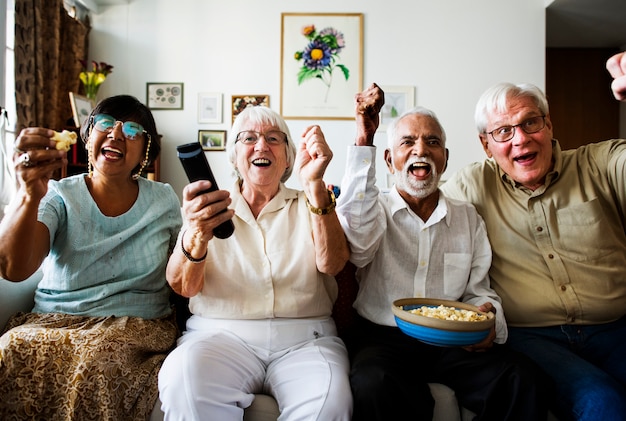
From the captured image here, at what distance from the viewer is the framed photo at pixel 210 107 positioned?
4.39m

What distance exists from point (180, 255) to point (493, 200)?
3.84 ft

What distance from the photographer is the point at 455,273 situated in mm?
1412

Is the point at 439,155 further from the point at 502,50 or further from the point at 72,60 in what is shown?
the point at 72,60

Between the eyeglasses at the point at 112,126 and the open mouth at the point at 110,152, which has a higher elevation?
the eyeglasses at the point at 112,126

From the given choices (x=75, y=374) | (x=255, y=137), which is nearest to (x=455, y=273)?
(x=255, y=137)

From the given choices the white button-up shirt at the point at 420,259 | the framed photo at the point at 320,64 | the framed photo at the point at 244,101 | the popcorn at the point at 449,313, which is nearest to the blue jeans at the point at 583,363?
the white button-up shirt at the point at 420,259

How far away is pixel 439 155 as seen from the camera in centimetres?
148

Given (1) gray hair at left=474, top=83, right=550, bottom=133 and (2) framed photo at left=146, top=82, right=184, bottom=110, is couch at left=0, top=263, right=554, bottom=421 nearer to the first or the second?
(1) gray hair at left=474, top=83, right=550, bottom=133

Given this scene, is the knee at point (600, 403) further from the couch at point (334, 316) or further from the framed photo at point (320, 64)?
the framed photo at point (320, 64)

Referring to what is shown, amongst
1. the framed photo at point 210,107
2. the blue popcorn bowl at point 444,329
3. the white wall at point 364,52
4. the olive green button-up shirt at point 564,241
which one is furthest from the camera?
the framed photo at point 210,107

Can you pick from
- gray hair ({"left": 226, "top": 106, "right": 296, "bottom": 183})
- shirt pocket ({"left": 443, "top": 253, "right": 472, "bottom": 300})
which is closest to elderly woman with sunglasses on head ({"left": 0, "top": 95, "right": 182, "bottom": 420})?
gray hair ({"left": 226, "top": 106, "right": 296, "bottom": 183})

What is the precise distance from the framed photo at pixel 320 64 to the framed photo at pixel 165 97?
1134 millimetres

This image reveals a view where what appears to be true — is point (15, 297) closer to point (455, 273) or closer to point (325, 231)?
point (325, 231)

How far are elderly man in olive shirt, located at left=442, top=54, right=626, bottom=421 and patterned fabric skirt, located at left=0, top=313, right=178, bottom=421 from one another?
4.02 ft
